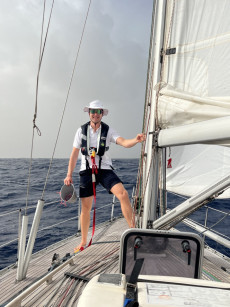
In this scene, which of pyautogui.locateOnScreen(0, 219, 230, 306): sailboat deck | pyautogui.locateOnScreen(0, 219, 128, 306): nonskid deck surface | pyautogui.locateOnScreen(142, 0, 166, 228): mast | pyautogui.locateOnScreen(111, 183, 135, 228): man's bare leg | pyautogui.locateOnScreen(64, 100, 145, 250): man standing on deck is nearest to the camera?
pyautogui.locateOnScreen(0, 219, 230, 306): sailboat deck

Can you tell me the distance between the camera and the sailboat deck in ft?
6.64

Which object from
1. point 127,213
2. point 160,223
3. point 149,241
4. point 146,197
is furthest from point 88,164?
point 149,241

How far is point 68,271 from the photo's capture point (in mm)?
2551

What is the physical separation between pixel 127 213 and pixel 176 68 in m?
1.86

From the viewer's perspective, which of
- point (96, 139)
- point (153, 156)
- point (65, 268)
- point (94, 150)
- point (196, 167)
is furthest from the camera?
point (196, 167)

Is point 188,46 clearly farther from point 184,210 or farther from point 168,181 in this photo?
point 168,181

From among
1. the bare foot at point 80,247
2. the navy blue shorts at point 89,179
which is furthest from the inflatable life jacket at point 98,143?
the bare foot at point 80,247

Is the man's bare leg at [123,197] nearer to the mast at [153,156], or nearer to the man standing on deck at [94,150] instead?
the man standing on deck at [94,150]

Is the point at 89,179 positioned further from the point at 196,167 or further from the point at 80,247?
the point at 196,167

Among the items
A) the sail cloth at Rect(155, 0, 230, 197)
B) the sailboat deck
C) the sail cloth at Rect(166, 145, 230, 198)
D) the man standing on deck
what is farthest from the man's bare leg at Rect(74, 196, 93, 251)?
the sail cloth at Rect(155, 0, 230, 197)

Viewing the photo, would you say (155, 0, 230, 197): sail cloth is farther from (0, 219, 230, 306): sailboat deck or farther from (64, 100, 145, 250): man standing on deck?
(0, 219, 230, 306): sailboat deck

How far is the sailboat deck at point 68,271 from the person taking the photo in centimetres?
202

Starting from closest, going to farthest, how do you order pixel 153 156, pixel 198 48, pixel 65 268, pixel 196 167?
1. pixel 153 156
2. pixel 198 48
3. pixel 65 268
4. pixel 196 167

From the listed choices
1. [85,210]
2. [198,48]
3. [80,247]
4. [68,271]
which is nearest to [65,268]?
[68,271]
